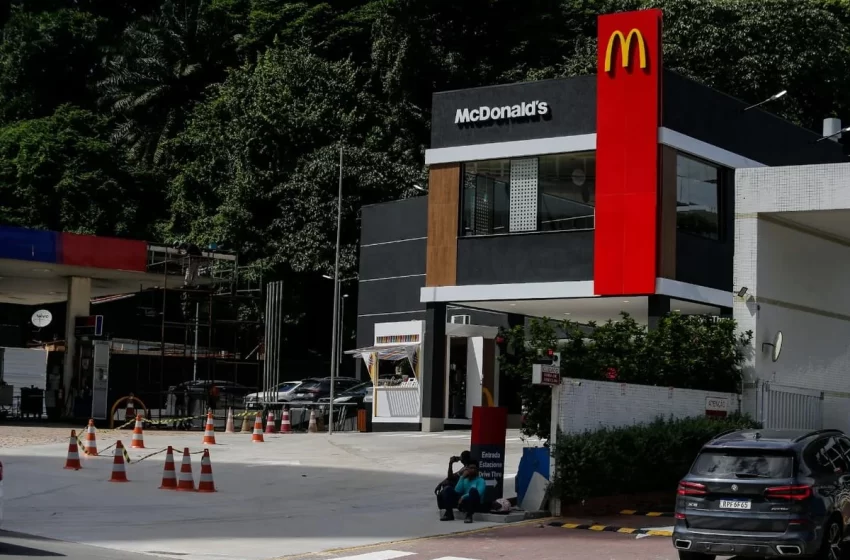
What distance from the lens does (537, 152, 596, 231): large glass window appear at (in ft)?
107

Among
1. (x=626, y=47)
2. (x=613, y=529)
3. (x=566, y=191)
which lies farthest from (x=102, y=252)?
(x=613, y=529)

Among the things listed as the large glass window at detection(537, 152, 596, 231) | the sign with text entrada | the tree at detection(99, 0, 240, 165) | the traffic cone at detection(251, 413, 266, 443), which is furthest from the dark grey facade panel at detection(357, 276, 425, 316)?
the tree at detection(99, 0, 240, 165)

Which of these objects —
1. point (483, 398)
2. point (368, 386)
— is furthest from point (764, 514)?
point (368, 386)

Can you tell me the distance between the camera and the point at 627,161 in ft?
105

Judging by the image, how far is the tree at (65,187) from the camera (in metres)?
62.2

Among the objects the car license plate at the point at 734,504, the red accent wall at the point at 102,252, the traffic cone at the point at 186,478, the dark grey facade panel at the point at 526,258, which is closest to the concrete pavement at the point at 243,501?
the traffic cone at the point at 186,478

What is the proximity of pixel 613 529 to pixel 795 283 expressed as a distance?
30.2 ft

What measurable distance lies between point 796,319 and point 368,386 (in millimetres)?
21320

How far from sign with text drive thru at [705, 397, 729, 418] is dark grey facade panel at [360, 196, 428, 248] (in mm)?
17631

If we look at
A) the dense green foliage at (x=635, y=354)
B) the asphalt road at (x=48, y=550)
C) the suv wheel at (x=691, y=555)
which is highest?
the dense green foliage at (x=635, y=354)

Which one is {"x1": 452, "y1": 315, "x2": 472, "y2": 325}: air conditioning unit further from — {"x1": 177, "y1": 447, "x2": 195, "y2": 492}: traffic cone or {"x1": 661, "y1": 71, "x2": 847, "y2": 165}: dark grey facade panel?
{"x1": 177, "y1": 447, "x2": 195, "y2": 492}: traffic cone

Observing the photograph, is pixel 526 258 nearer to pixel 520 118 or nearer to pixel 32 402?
pixel 520 118

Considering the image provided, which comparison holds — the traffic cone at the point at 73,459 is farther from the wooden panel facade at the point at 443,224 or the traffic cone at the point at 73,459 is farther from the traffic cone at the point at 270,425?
the wooden panel facade at the point at 443,224

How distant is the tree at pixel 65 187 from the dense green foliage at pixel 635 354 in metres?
43.7
